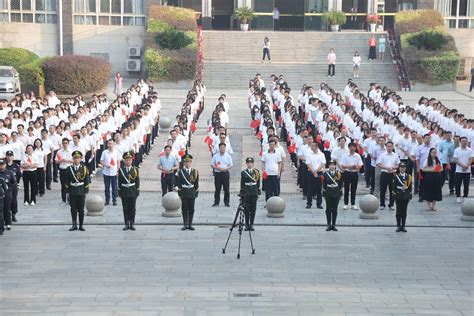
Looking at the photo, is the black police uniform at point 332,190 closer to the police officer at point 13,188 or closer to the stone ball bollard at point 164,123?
the police officer at point 13,188

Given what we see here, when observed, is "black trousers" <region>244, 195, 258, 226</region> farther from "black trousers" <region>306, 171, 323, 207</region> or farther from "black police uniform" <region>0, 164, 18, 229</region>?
"black police uniform" <region>0, 164, 18, 229</region>

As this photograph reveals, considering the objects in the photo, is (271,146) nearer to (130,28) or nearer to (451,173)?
(451,173)

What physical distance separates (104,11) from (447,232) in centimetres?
3543

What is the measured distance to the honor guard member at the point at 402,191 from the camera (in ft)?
60.8

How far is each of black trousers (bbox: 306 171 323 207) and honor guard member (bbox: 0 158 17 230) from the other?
628 centimetres

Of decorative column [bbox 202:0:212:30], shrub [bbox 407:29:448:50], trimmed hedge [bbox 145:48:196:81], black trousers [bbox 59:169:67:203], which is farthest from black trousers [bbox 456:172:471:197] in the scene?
decorative column [bbox 202:0:212:30]

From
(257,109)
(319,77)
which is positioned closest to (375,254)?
(257,109)

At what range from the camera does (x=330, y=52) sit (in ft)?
153

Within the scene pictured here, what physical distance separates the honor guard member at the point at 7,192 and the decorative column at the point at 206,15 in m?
36.3

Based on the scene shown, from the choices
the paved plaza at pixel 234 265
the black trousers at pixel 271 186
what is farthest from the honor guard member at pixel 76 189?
the black trousers at pixel 271 186

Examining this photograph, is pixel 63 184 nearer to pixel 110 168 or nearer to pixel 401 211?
pixel 110 168

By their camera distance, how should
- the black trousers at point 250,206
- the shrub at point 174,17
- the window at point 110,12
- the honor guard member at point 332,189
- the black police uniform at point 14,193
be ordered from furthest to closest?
the window at point 110,12, the shrub at point 174,17, the black police uniform at point 14,193, the honor guard member at point 332,189, the black trousers at point 250,206

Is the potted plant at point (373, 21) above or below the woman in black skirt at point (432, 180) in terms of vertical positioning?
above

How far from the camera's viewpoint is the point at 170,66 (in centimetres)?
4556
